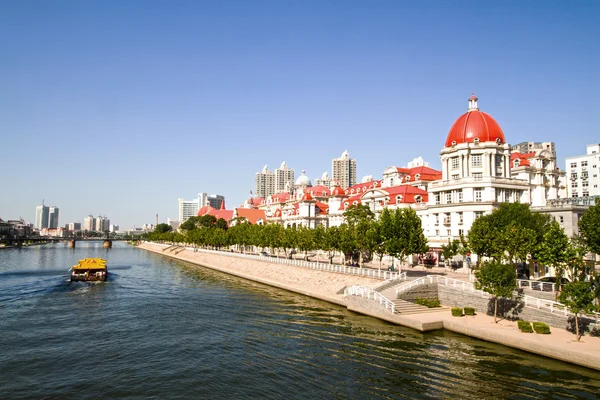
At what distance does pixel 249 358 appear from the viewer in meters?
29.7

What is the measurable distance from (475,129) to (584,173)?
231ft

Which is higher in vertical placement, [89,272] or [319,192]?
[319,192]

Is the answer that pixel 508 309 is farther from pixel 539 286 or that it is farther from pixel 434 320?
pixel 434 320

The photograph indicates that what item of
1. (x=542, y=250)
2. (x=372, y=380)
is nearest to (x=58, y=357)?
(x=372, y=380)

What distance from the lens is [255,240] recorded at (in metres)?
98.2

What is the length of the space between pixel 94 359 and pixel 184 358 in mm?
6248

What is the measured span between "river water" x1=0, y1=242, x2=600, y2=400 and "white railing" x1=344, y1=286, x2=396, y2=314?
5.92 feet

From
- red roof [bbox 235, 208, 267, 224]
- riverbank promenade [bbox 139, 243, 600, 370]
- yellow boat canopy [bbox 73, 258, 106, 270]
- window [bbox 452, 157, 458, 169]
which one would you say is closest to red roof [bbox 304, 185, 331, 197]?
red roof [bbox 235, 208, 267, 224]

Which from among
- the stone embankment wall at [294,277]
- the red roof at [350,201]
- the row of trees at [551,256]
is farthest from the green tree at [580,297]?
the red roof at [350,201]

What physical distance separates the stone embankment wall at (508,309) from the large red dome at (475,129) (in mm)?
37964

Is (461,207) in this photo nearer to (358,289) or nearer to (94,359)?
(358,289)

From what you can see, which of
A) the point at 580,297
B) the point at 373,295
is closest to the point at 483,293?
the point at 373,295

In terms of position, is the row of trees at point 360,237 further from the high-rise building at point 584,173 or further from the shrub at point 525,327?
the high-rise building at point 584,173

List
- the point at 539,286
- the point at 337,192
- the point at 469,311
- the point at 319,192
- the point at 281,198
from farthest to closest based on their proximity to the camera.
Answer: the point at 281,198 < the point at 319,192 < the point at 337,192 < the point at 539,286 < the point at 469,311
